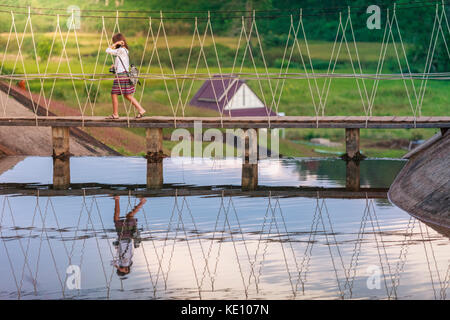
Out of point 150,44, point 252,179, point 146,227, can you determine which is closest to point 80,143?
point 252,179

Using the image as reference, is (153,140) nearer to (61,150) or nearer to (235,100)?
(61,150)

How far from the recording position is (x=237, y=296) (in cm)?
1434

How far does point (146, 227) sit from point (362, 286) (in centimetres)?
560

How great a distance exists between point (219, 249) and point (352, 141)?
12.6 m

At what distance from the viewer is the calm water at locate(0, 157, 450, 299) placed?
14.9m

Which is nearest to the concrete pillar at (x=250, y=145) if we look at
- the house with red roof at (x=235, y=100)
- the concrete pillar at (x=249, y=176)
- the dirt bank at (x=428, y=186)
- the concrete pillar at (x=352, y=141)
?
the concrete pillar at (x=249, y=176)

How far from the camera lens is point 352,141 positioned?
29453 millimetres

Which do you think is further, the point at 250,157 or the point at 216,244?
the point at 250,157

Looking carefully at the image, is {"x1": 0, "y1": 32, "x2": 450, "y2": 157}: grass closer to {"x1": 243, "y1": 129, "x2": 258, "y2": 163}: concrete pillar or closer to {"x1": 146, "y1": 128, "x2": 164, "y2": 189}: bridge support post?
{"x1": 243, "y1": 129, "x2": 258, "y2": 163}: concrete pillar

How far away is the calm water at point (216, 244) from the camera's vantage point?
14875mm

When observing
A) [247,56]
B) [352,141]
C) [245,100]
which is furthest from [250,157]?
[247,56]
